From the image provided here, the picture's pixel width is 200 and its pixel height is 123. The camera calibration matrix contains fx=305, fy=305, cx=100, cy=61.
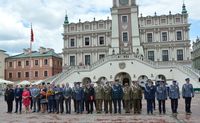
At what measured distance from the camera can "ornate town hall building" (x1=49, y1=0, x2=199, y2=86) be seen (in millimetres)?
41750

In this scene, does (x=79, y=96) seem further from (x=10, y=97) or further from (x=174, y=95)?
(x=174, y=95)

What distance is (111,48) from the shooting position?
160 feet

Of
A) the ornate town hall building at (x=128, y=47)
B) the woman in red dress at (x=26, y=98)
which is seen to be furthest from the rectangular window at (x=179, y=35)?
the woman in red dress at (x=26, y=98)

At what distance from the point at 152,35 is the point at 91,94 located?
34.0 m

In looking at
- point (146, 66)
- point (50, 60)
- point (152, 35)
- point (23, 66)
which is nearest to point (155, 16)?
point (152, 35)

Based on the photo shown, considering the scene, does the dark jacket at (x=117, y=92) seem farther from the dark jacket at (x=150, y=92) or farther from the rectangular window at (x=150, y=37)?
the rectangular window at (x=150, y=37)

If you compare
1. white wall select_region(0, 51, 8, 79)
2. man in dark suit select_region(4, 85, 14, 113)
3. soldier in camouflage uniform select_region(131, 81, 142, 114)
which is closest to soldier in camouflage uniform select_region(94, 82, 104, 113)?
soldier in camouflage uniform select_region(131, 81, 142, 114)

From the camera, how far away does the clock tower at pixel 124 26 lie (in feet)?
159

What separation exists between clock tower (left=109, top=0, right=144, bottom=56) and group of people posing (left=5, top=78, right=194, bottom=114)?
2933 centimetres

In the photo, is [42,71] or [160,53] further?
[42,71]

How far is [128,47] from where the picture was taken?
48344 mm

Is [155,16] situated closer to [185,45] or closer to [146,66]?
[185,45]

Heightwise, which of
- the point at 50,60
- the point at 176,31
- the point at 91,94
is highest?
the point at 176,31

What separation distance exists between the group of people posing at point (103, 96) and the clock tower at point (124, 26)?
29328 mm
